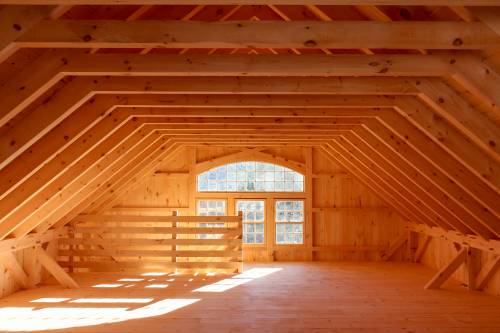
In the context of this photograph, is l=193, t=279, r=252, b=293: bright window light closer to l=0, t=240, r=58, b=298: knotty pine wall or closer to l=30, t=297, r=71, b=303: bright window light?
l=30, t=297, r=71, b=303: bright window light

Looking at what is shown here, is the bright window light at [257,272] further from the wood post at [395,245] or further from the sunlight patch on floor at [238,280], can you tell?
the wood post at [395,245]

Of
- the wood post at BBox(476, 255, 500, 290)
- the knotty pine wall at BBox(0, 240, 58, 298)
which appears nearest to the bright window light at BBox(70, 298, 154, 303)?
the knotty pine wall at BBox(0, 240, 58, 298)

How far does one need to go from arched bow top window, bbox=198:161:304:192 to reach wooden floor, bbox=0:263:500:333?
2.41 m

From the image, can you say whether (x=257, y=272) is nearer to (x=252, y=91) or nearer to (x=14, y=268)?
(x=14, y=268)

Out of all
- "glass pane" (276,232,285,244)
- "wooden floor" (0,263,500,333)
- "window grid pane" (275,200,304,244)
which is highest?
"window grid pane" (275,200,304,244)

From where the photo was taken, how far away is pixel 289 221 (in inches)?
396

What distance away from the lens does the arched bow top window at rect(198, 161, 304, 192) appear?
10.1 meters

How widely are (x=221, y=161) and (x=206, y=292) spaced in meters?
3.84

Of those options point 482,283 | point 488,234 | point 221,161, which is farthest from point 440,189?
point 221,161

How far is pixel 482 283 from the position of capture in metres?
6.77

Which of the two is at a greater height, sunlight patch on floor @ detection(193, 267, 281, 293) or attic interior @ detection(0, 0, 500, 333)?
attic interior @ detection(0, 0, 500, 333)

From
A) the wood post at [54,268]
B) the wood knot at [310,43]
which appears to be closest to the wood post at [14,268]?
the wood post at [54,268]

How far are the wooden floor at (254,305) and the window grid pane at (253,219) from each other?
191 cm

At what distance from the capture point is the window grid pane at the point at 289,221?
10.0 metres
